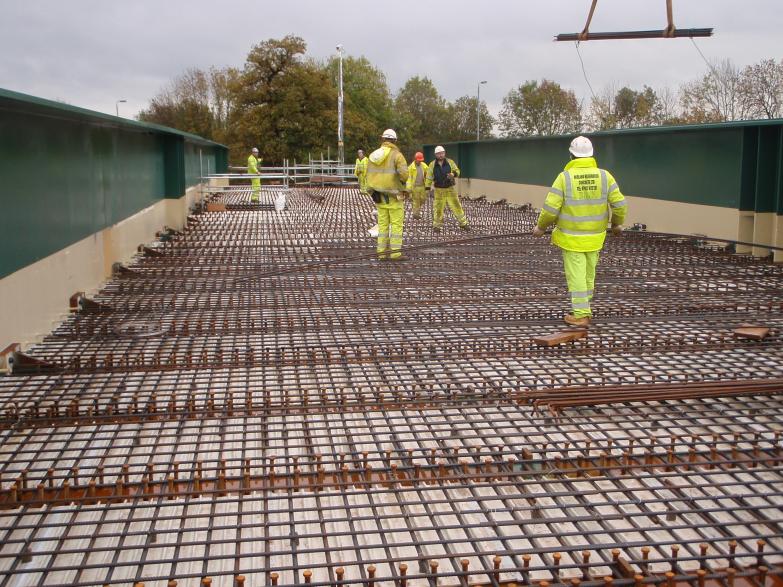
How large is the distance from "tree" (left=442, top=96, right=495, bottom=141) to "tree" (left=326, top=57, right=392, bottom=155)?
19.7 feet

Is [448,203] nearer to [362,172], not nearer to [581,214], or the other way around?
[362,172]

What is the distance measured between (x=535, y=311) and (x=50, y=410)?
12.6 ft

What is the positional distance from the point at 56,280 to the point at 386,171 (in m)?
4.09

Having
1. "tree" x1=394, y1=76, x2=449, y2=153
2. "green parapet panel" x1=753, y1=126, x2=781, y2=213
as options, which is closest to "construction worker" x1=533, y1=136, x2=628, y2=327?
"green parapet panel" x1=753, y1=126, x2=781, y2=213

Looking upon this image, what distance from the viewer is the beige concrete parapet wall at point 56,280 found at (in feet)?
17.3

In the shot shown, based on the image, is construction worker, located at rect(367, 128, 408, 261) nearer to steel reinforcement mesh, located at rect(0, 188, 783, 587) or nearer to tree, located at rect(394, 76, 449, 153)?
steel reinforcement mesh, located at rect(0, 188, 783, 587)

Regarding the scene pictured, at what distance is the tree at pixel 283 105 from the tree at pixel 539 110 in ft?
57.5

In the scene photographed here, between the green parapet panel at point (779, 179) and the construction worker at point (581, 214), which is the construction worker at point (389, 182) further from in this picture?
the green parapet panel at point (779, 179)

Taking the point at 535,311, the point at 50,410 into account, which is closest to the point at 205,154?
the point at 535,311

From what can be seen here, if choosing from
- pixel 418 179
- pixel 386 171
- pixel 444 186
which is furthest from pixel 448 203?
pixel 386 171

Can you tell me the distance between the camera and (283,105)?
1770 inches

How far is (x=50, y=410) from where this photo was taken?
4266mm

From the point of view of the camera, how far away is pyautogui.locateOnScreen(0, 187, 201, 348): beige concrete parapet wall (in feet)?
17.3

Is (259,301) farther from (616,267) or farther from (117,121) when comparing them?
(616,267)
